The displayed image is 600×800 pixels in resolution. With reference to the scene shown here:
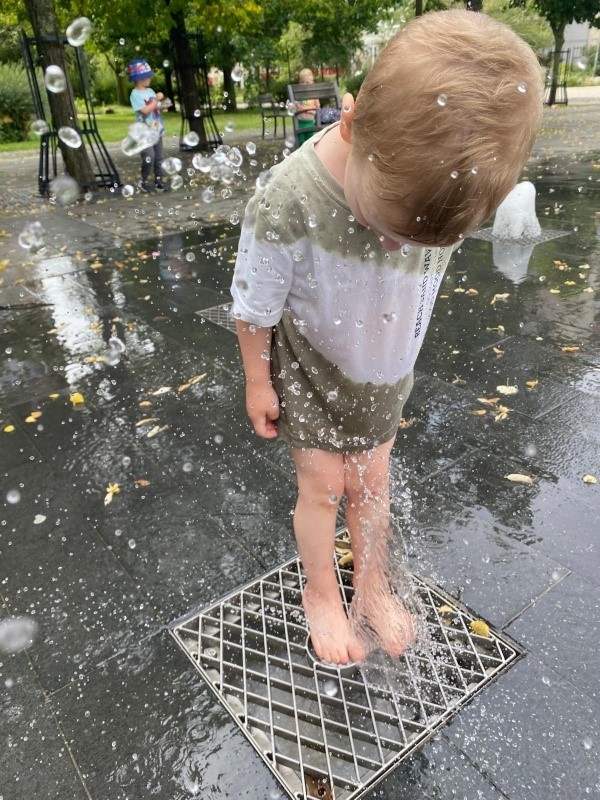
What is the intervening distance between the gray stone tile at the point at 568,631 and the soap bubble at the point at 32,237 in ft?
21.4

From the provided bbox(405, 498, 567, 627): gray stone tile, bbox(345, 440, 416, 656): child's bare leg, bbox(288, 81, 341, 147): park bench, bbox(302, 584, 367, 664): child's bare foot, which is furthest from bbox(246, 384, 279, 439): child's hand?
bbox(288, 81, 341, 147): park bench

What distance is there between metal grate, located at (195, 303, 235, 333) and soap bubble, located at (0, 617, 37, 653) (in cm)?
261

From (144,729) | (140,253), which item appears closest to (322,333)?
(144,729)

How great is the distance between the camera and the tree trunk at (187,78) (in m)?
13.7

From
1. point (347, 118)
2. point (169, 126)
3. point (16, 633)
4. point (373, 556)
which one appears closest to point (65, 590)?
point (16, 633)

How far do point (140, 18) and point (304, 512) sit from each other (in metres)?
13.4

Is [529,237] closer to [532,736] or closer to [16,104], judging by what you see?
[532,736]

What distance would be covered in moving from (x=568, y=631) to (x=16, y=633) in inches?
69.7

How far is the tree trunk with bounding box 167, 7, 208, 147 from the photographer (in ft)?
45.0

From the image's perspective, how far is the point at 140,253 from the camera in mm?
6547

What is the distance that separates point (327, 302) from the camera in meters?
1.59

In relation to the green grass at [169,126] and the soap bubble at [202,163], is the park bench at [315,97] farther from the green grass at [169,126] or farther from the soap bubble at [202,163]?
the green grass at [169,126]

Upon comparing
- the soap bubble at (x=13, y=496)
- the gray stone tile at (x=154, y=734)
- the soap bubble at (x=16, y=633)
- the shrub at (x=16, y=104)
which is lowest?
the gray stone tile at (x=154, y=734)

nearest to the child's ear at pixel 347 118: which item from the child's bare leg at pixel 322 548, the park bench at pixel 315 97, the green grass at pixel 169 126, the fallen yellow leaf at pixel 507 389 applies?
the child's bare leg at pixel 322 548
